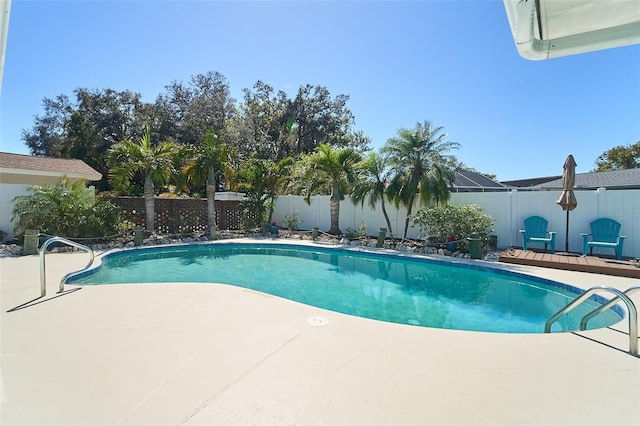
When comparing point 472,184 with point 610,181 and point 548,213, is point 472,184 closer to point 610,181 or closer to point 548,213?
point 548,213

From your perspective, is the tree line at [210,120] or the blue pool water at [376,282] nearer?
the blue pool water at [376,282]

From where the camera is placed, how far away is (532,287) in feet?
23.8

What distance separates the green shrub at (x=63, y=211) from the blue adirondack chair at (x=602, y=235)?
53.3 ft

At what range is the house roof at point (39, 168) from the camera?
14.0m

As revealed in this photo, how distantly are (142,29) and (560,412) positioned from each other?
46.1 feet

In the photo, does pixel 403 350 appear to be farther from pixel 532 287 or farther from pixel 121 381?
pixel 532 287

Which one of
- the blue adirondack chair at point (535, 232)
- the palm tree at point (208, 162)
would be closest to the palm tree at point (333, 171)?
the palm tree at point (208, 162)

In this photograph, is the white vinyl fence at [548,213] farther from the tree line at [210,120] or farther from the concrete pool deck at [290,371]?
the tree line at [210,120]

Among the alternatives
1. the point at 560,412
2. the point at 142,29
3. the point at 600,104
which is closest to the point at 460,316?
the point at 560,412

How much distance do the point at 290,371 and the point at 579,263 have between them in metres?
8.27

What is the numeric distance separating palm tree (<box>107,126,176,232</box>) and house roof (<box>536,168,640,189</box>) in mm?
19145

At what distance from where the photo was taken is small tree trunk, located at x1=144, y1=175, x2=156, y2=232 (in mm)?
13039

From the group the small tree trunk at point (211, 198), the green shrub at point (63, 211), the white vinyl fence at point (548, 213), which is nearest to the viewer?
the white vinyl fence at point (548, 213)

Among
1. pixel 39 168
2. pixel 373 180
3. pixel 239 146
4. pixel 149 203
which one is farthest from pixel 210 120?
pixel 373 180
